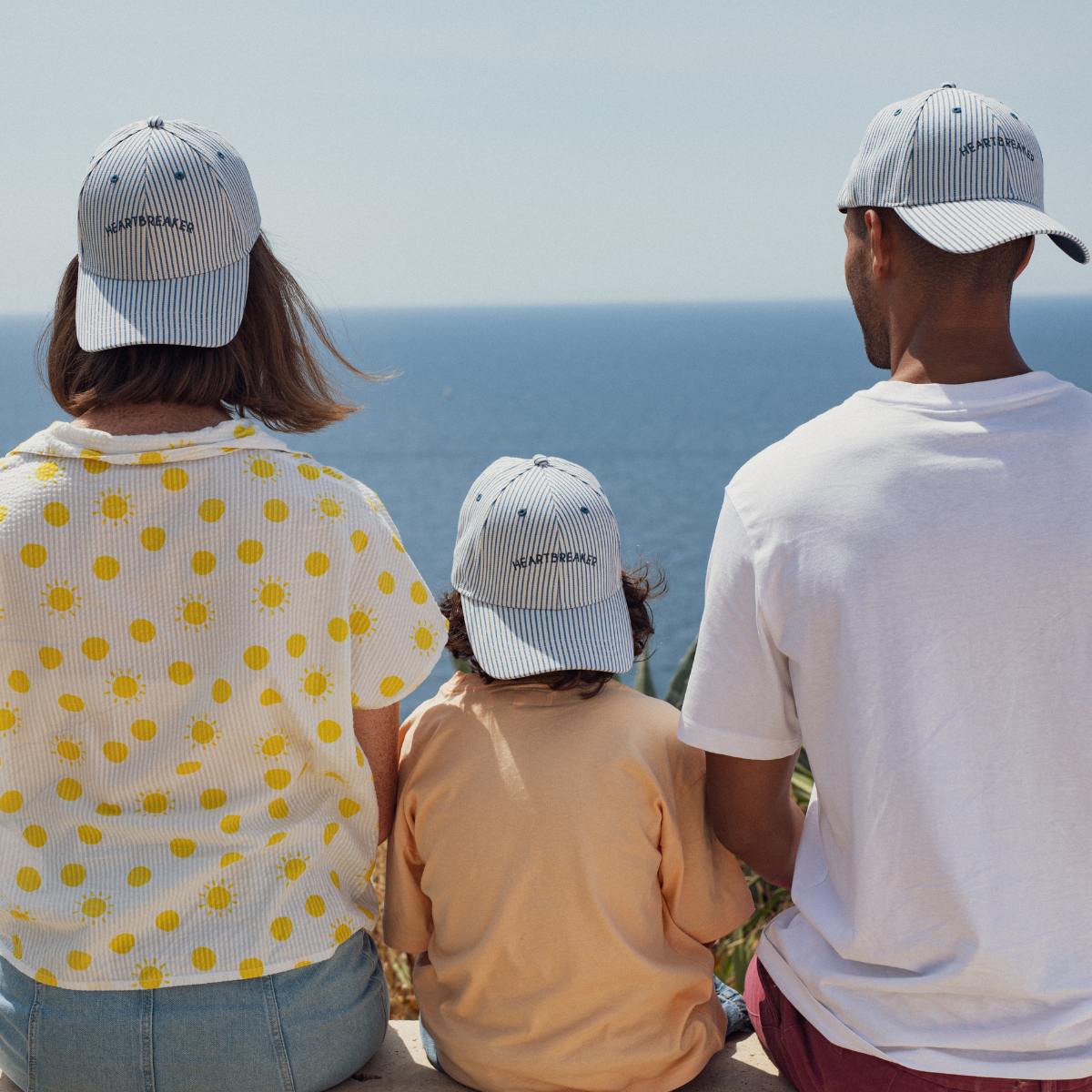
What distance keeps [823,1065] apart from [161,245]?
4.85ft

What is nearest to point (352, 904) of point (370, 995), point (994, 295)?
point (370, 995)

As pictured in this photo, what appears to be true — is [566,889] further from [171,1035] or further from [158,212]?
[158,212]

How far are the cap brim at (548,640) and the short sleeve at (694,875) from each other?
0.21m

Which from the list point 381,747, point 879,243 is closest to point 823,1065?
point 381,747

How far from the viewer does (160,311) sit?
5.59 feet

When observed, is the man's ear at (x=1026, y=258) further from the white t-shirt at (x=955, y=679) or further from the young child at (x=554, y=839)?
the young child at (x=554, y=839)

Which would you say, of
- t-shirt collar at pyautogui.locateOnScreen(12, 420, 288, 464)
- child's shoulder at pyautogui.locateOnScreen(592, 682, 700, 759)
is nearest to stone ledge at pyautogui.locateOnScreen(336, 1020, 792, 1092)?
child's shoulder at pyautogui.locateOnScreen(592, 682, 700, 759)

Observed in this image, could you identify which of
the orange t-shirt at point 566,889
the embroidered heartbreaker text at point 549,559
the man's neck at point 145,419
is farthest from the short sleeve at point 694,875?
the man's neck at point 145,419

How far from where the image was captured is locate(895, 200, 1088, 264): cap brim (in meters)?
1.62

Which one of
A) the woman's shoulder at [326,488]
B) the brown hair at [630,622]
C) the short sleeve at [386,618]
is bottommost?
the brown hair at [630,622]

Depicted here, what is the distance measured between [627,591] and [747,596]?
1.40 feet

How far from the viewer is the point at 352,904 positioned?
1892 millimetres

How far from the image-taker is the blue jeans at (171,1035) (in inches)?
67.9

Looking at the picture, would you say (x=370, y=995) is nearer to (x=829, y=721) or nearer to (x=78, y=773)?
(x=78, y=773)
